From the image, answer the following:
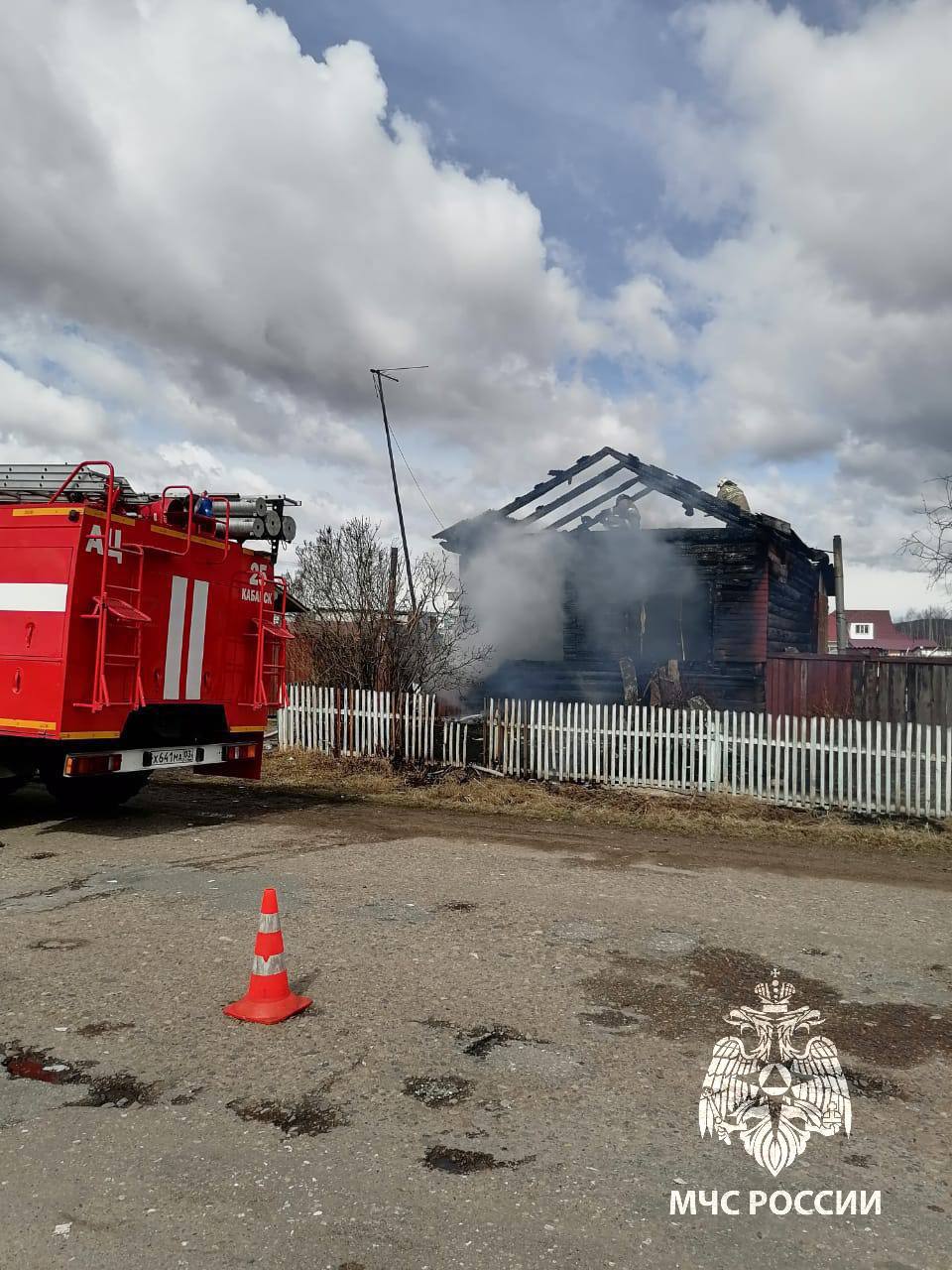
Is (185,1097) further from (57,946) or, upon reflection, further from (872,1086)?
(872,1086)

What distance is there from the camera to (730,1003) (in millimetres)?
4594

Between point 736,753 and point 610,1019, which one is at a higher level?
point 736,753

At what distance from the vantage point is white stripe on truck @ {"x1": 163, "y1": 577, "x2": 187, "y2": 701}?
8742 millimetres

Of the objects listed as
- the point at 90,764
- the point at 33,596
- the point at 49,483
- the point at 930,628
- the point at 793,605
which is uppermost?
the point at 930,628

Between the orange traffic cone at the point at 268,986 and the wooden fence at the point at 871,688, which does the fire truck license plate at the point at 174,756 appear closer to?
the orange traffic cone at the point at 268,986

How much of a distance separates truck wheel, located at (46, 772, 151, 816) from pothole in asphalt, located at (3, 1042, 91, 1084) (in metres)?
5.99

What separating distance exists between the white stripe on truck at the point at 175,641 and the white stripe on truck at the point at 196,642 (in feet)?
0.40

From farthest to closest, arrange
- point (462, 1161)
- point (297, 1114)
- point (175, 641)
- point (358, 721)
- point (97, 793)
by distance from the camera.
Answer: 1. point (358, 721)
2. point (97, 793)
3. point (175, 641)
4. point (297, 1114)
5. point (462, 1161)

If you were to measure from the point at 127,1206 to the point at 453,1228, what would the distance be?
1.00m

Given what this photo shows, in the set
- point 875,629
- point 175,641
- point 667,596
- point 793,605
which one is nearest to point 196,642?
point 175,641

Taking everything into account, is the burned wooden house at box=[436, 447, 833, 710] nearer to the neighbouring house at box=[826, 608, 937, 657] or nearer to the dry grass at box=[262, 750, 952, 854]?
the dry grass at box=[262, 750, 952, 854]

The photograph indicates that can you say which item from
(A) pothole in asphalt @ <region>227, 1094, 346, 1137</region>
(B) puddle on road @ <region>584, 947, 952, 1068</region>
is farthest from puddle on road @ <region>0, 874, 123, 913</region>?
(B) puddle on road @ <region>584, 947, 952, 1068</region>

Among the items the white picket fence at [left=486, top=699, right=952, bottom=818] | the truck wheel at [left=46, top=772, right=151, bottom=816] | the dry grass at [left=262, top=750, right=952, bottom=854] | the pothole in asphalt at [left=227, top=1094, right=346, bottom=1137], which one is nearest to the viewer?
the pothole in asphalt at [left=227, top=1094, right=346, bottom=1137]

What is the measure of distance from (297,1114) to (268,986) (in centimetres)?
97
